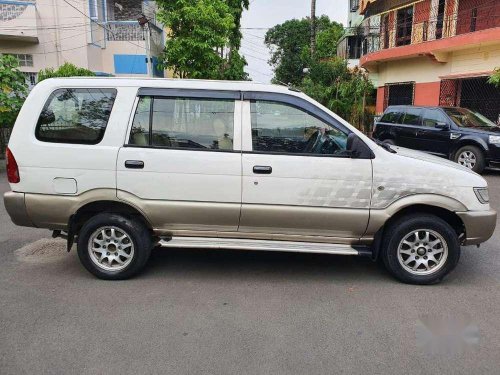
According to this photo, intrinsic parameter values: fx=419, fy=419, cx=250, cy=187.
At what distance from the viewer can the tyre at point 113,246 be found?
13.7ft

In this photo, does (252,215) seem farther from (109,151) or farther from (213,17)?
(213,17)

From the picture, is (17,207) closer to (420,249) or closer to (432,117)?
(420,249)

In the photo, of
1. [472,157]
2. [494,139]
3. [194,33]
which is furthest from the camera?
[194,33]

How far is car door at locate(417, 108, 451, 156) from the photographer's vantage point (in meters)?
10.6

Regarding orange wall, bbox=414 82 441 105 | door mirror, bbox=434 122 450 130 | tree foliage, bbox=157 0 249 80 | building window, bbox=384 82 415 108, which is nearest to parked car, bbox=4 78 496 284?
door mirror, bbox=434 122 450 130

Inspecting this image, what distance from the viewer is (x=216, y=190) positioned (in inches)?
159

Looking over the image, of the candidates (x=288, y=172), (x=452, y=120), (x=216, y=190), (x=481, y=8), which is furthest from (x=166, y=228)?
(x=481, y=8)

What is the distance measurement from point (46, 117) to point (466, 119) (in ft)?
33.4

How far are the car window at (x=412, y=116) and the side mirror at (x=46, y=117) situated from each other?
9687 mm

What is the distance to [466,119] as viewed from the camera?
10828 mm

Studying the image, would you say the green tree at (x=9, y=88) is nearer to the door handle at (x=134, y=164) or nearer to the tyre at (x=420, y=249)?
the door handle at (x=134, y=164)

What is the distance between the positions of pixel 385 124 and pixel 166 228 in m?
9.60

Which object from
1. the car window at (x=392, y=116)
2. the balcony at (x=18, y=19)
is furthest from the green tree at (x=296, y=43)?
the car window at (x=392, y=116)

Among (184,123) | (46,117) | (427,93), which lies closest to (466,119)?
(427,93)
